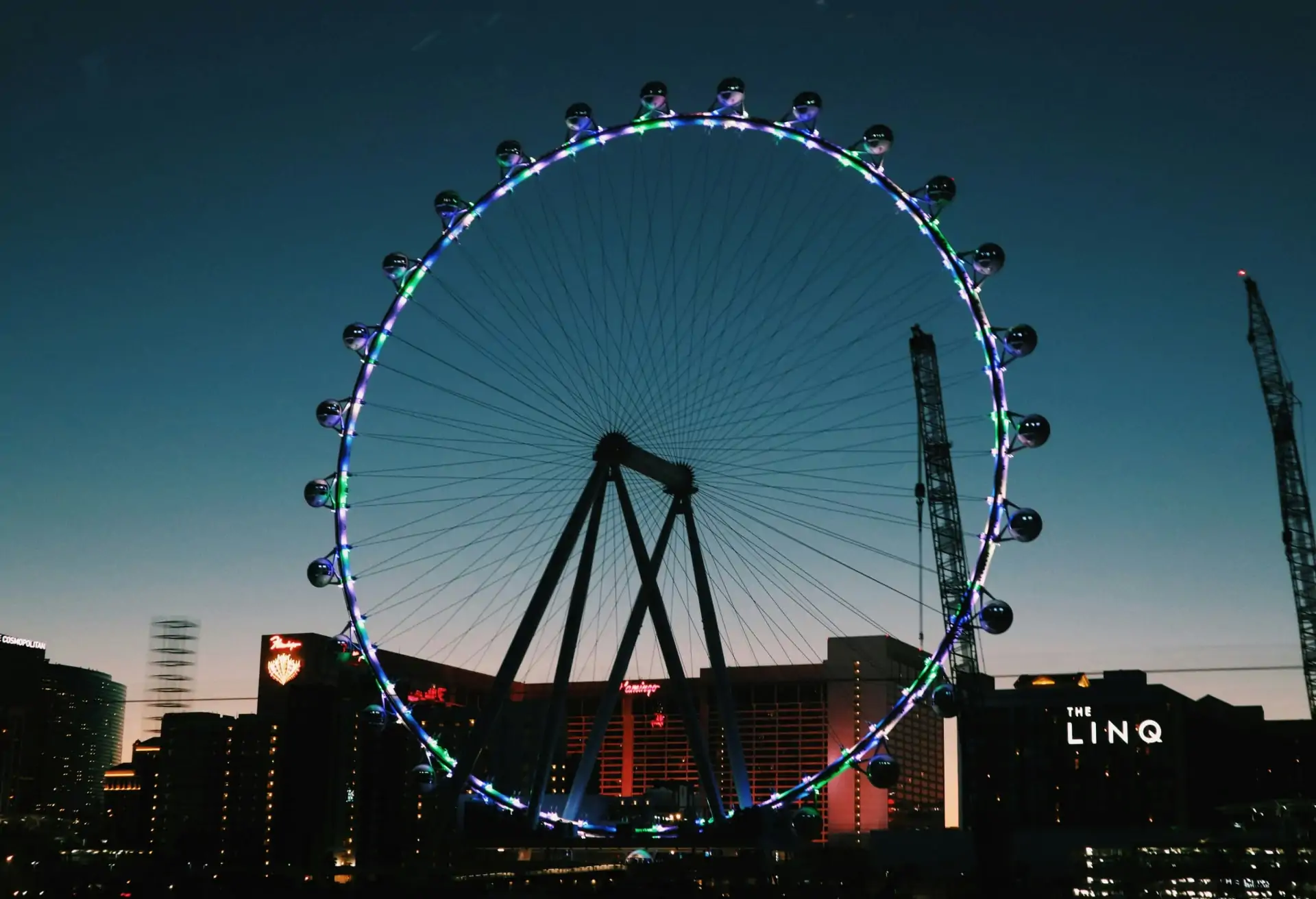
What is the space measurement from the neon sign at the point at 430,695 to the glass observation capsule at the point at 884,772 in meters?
104

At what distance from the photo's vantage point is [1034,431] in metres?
40.2

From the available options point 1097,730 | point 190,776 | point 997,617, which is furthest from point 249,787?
point 997,617

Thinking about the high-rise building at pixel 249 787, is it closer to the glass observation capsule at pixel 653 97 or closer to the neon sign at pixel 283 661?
the neon sign at pixel 283 661

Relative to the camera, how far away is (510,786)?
128 metres

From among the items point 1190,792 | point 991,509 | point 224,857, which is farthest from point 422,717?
point 991,509

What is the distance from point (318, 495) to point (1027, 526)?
67.5 feet

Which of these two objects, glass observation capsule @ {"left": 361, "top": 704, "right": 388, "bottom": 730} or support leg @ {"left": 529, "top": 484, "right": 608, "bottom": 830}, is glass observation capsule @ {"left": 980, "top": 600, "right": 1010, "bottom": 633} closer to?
support leg @ {"left": 529, "top": 484, "right": 608, "bottom": 830}

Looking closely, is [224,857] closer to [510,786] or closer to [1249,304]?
[510,786]

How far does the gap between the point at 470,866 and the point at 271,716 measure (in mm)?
110120

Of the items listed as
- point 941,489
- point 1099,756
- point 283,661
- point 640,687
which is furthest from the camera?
point 283,661

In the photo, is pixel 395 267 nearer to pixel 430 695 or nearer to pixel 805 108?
pixel 805 108

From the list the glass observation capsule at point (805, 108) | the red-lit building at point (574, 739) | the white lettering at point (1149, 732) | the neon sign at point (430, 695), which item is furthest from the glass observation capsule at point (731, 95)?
the neon sign at point (430, 695)

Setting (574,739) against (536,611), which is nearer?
(536,611)

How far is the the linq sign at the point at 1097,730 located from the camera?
12294 centimetres
